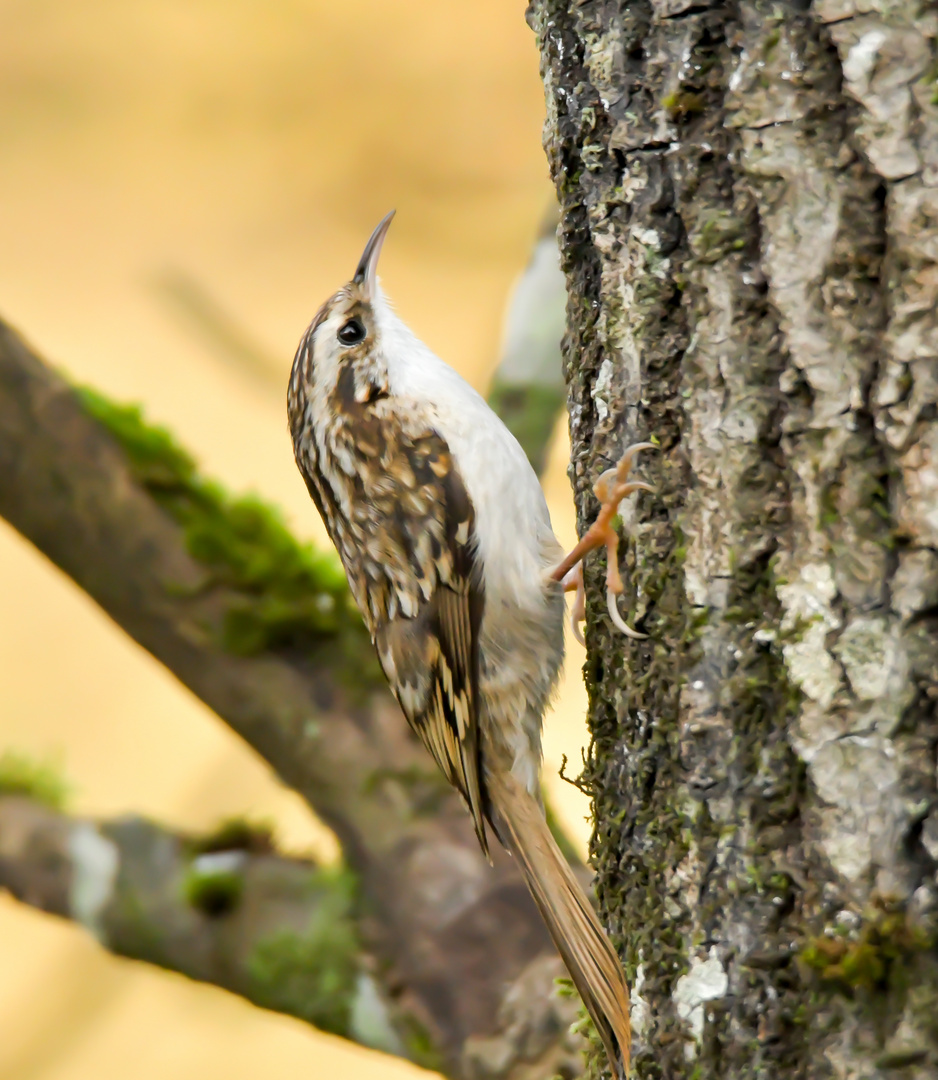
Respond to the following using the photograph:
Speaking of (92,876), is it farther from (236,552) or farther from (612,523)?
(612,523)

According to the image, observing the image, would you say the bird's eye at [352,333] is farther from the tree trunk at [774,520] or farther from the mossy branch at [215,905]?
the mossy branch at [215,905]

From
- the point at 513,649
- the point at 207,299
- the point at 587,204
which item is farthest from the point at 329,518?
the point at 207,299

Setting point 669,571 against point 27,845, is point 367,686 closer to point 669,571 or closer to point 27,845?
point 27,845

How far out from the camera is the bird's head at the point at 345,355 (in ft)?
5.30

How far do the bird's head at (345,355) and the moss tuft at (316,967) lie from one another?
0.93 m

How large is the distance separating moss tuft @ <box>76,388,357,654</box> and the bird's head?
43 cm

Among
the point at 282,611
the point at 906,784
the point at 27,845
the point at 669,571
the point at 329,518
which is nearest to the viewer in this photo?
the point at 906,784

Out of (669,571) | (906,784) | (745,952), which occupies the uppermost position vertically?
(669,571)

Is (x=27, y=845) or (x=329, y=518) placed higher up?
(x=329, y=518)

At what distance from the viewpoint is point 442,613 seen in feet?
4.94

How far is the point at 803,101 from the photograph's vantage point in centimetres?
80

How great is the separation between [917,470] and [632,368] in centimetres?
32

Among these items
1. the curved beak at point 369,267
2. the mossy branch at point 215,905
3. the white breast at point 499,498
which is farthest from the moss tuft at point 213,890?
the curved beak at point 369,267

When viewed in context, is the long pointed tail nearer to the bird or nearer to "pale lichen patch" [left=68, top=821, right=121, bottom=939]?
the bird
